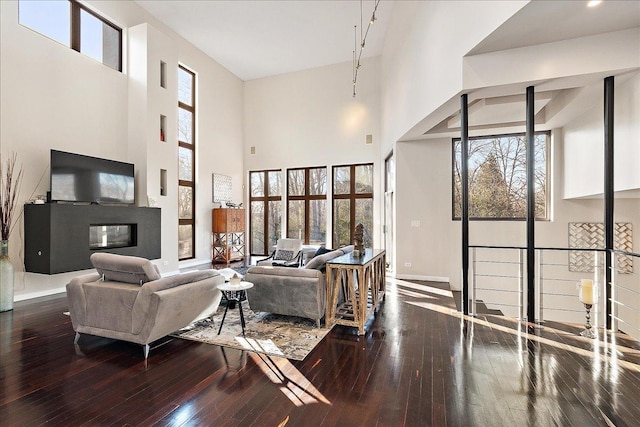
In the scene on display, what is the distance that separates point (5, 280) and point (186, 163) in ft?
15.8

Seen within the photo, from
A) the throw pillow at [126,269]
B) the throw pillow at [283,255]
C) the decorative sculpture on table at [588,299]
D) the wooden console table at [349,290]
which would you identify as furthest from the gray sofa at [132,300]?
the decorative sculpture on table at [588,299]

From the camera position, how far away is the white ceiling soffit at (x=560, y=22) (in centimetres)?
295

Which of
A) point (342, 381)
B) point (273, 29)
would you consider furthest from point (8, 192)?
point (273, 29)

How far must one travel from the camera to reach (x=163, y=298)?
2.97 metres

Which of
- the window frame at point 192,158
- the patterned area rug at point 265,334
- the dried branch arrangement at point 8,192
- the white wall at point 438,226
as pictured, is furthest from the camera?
the window frame at point 192,158

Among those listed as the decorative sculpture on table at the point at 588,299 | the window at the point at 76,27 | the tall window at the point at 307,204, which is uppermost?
the window at the point at 76,27

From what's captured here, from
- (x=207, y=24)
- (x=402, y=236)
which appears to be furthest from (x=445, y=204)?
(x=207, y=24)

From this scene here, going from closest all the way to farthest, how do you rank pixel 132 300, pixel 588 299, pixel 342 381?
pixel 342 381 < pixel 132 300 < pixel 588 299

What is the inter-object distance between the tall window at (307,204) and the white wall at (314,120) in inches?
10.6

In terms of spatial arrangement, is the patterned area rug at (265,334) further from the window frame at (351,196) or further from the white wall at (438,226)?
the window frame at (351,196)

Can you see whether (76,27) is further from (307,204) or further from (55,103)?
(307,204)

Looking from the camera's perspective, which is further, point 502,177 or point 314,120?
point 314,120

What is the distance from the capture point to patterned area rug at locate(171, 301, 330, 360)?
10.7 feet

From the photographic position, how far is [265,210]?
34.5 feet
